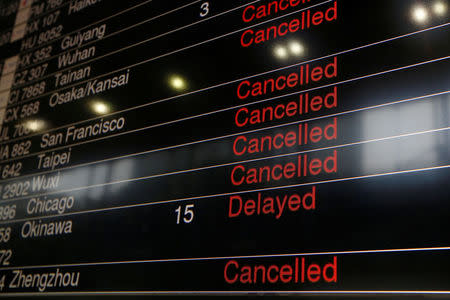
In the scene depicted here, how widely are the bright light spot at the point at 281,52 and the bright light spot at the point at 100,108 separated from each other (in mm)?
637

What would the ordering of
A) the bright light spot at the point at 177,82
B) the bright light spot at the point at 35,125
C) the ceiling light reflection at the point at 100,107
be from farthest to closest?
1. the bright light spot at the point at 35,125
2. the ceiling light reflection at the point at 100,107
3. the bright light spot at the point at 177,82

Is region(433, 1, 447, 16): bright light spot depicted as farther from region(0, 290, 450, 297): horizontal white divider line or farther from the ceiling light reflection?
the ceiling light reflection

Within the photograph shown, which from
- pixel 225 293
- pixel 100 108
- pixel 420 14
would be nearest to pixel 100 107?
pixel 100 108

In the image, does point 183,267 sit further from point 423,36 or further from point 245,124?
point 423,36

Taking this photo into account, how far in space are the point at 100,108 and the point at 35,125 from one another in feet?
1.13

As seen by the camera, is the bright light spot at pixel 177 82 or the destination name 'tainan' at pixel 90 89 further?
the destination name 'tainan' at pixel 90 89

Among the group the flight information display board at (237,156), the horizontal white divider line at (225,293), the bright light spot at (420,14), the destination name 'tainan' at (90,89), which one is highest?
the destination name 'tainan' at (90,89)

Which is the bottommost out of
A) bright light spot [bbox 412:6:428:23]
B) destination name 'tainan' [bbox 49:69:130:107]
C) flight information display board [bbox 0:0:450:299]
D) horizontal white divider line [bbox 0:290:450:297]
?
horizontal white divider line [bbox 0:290:450:297]

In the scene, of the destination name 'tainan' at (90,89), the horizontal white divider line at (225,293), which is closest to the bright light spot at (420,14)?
the horizontal white divider line at (225,293)

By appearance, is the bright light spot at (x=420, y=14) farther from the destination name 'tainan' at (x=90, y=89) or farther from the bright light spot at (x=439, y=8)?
the destination name 'tainan' at (x=90, y=89)

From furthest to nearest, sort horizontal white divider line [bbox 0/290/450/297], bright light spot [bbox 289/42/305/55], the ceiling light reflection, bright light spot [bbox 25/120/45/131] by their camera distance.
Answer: bright light spot [bbox 25/120/45/131], the ceiling light reflection, bright light spot [bbox 289/42/305/55], horizontal white divider line [bbox 0/290/450/297]

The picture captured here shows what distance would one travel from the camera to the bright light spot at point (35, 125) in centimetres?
185

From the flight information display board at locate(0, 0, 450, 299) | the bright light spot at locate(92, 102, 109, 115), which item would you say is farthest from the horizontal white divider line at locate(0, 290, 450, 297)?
the bright light spot at locate(92, 102, 109, 115)

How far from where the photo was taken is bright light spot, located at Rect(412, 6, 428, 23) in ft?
3.68
